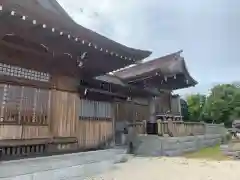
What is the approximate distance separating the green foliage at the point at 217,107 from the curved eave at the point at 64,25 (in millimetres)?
23103

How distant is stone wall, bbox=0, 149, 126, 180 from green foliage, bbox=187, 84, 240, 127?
76.9 ft

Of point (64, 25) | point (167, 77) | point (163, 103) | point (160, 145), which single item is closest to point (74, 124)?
point (64, 25)

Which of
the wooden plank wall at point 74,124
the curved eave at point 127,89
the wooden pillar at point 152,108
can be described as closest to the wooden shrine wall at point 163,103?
the wooden pillar at point 152,108

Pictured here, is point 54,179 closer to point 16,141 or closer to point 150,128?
point 16,141

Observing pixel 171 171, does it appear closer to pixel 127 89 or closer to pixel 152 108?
pixel 127 89

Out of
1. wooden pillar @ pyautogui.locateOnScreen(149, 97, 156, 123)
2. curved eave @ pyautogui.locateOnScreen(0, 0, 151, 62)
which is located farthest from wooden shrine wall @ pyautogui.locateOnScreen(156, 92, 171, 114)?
curved eave @ pyautogui.locateOnScreen(0, 0, 151, 62)

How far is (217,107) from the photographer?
104ft

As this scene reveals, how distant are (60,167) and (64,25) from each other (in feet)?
12.1

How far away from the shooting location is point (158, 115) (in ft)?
51.7

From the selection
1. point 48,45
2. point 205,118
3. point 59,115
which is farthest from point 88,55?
point 205,118

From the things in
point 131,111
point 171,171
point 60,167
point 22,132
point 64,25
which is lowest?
point 171,171

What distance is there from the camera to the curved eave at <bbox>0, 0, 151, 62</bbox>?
233 inches

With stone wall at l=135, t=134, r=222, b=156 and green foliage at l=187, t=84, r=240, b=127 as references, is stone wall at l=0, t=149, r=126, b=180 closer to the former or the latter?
stone wall at l=135, t=134, r=222, b=156

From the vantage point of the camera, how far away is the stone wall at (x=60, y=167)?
612 centimetres
